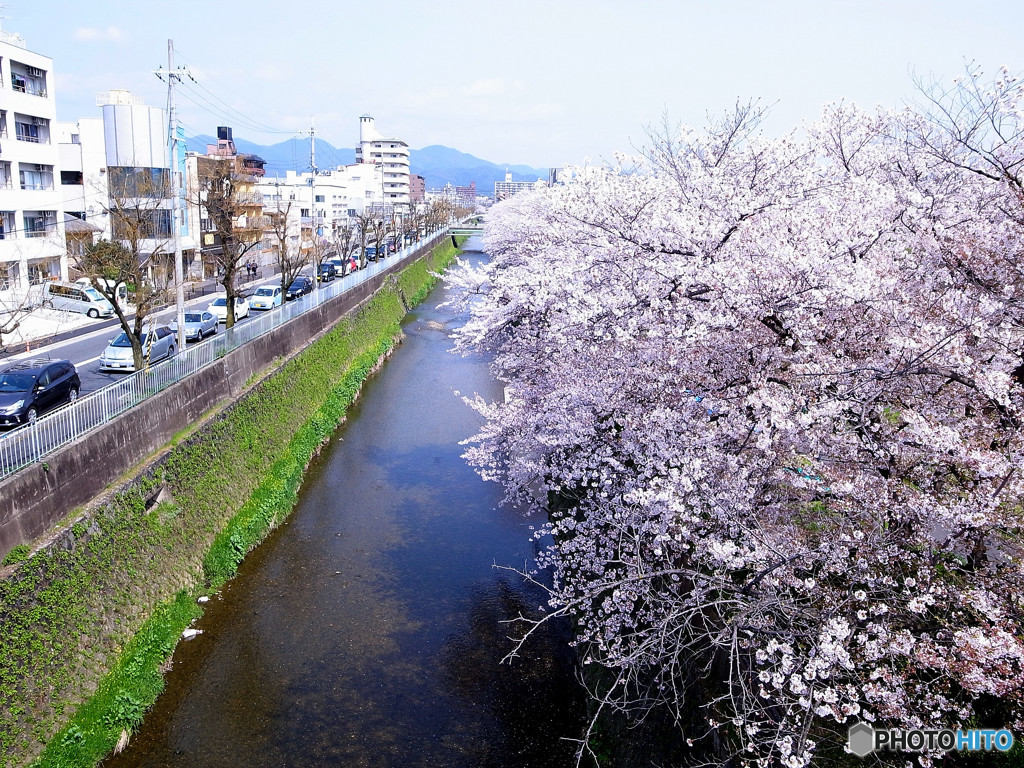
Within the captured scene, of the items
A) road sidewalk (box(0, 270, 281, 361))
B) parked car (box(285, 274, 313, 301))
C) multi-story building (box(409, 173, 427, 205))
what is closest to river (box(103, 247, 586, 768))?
road sidewalk (box(0, 270, 281, 361))

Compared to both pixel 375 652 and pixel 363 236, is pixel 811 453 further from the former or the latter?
pixel 363 236

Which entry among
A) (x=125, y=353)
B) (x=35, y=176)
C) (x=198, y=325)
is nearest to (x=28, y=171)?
(x=35, y=176)

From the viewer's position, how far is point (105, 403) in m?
10.5

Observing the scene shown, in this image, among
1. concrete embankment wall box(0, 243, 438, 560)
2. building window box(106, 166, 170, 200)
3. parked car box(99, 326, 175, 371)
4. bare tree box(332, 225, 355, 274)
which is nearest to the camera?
concrete embankment wall box(0, 243, 438, 560)

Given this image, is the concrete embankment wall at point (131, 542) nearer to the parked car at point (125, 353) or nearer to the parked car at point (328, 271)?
the parked car at point (125, 353)

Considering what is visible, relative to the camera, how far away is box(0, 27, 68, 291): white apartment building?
26.4 meters

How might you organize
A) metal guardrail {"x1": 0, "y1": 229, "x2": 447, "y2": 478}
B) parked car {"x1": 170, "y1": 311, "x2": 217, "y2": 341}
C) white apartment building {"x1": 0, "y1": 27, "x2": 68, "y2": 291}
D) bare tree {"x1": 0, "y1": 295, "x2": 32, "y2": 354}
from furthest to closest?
white apartment building {"x1": 0, "y1": 27, "x2": 68, "y2": 291} < parked car {"x1": 170, "y1": 311, "x2": 217, "y2": 341} < bare tree {"x1": 0, "y1": 295, "x2": 32, "y2": 354} < metal guardrail {"x1": 0, "y1": 229, "x2": 447, "y2": 478}

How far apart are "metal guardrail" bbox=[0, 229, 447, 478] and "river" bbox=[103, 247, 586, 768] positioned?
3.39 meters

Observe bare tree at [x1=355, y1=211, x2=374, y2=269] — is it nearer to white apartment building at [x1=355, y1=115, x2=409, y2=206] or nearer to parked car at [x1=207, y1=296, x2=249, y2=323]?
parked car at [x1=207, y1=296, x2=249, y2=323]

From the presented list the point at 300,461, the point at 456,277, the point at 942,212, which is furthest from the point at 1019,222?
the point at 456,277

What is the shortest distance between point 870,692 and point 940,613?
1154 millimetres

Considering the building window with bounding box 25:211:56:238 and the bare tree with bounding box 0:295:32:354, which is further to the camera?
the building window with bounding box 25:211:56:238

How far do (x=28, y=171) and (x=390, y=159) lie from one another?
8281cm

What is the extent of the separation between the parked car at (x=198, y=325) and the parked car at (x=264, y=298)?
7087mm
